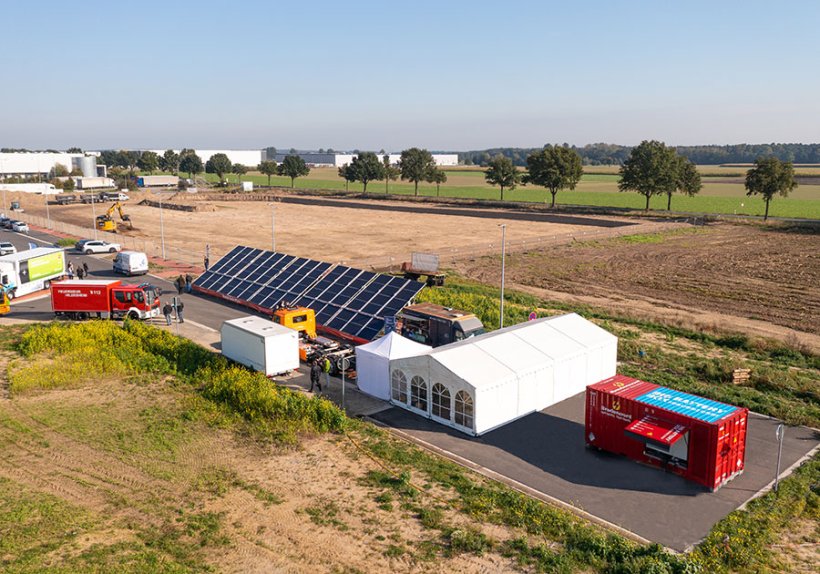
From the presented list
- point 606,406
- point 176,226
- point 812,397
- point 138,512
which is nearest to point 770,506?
point 606,406

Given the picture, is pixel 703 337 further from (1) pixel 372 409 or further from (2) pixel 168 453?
(2) pixel 168 453

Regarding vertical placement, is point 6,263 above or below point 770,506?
above

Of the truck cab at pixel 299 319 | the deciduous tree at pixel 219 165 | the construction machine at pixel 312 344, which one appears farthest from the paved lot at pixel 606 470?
the deciduous tree at pixel 219 165

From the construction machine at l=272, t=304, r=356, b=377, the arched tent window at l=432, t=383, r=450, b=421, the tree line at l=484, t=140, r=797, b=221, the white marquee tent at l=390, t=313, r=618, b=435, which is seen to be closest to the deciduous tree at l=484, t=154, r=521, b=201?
the tree line at l=484, t=140, r=797, b=221

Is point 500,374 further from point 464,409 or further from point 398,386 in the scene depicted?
point 398,386

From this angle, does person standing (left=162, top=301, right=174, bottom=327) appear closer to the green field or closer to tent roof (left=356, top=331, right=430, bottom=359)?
tent roof (left=356, top=331, right=430, bottom=359)

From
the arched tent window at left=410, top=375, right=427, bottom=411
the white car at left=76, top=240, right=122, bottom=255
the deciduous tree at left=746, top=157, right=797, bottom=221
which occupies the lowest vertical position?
the arched tent window at left=410, top=375, right=427, bottom=411
